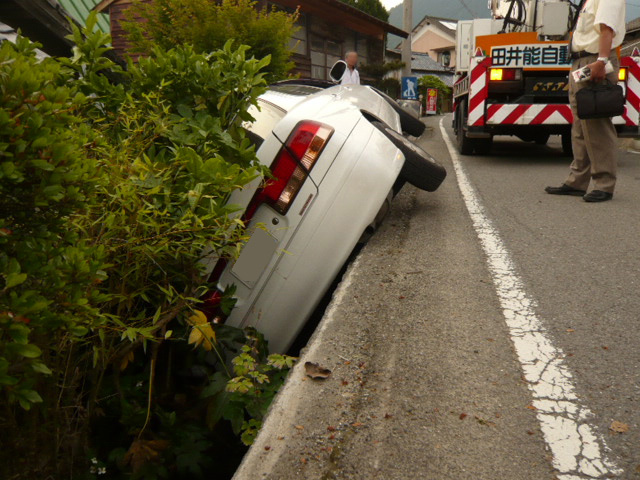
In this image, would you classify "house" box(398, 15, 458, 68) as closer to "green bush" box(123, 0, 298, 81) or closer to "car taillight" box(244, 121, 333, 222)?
"green bush" box(123, 0, 298, 81)

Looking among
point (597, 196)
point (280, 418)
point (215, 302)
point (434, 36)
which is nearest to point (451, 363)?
point (280, 418)

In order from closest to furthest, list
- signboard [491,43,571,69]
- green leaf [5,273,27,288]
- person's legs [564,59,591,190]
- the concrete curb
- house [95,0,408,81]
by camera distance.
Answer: green leaf [5,273,27,288] < the concrete curb < person's legs [564,59,591,190] < signboard [491,43,571,69] < house [95,0,408,81]

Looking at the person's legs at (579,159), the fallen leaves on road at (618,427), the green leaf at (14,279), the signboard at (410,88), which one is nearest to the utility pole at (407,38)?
the signboard at (410,88)

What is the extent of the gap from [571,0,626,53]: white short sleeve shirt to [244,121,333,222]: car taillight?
3270 mm

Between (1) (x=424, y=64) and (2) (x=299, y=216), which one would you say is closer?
(2) (x=299, y=216)

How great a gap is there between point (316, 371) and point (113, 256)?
86 cm

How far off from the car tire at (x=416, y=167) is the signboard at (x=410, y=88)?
17.0m

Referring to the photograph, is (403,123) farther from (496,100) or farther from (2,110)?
(2,110)

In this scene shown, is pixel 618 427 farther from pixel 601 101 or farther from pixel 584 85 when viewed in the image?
pixel 584 85

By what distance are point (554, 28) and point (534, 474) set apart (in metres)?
8.50

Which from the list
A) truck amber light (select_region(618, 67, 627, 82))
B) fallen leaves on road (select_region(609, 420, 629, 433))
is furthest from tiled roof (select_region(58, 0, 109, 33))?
fallen leaves on road (select_region(609, 420, 629, 433))

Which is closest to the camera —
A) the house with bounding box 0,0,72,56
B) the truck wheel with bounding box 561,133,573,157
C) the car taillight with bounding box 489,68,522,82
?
the house with bounding box 0,0,72,56

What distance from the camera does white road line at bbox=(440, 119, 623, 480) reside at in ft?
5.97

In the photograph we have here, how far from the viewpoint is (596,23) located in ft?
17.1
